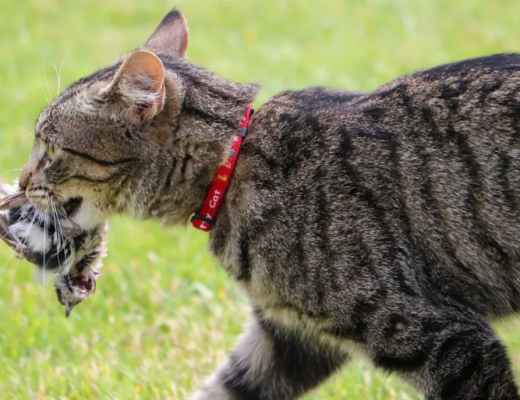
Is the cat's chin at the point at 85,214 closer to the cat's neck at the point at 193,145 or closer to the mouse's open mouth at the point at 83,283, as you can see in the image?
the cat's neck at the point at 193,145

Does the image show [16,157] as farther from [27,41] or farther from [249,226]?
[249,226]

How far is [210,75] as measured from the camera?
3.66m

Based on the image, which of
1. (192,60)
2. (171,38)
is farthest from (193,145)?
(192,60)

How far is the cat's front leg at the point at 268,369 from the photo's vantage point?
12.0 ft

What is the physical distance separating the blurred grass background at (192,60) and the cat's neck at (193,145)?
96cm

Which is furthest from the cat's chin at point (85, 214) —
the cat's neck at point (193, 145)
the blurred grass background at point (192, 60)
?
the blurred grass background at point (192, 60)

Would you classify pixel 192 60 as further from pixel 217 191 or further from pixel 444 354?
pixel 444 354

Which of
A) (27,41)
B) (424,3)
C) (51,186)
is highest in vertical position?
(424,3)

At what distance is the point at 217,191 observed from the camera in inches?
133

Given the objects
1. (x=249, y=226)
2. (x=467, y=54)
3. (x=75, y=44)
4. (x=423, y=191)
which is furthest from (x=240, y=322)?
(x=75, y=44)

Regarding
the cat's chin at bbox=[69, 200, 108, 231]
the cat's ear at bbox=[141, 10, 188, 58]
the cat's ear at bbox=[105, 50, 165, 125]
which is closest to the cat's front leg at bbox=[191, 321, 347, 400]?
the cat's chin at bbox=[69, 200, 108, 231]

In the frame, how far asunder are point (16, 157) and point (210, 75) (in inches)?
135

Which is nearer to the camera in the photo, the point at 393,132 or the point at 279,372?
the point at 393,132

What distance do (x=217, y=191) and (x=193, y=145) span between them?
0.21 meters
